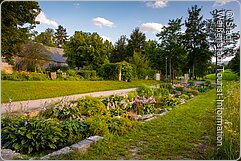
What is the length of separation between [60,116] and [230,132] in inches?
133

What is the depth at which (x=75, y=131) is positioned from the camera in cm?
383

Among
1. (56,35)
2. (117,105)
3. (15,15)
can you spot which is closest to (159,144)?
(117,105)

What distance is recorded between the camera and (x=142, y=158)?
310 centimetres

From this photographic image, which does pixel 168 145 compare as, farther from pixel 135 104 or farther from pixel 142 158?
pixel 135 104

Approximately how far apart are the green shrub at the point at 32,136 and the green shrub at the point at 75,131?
0.29 feet

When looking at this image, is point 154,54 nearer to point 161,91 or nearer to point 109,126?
point 161,91

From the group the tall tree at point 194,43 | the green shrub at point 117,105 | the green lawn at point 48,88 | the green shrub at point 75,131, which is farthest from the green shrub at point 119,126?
the tall tree at point 194,43

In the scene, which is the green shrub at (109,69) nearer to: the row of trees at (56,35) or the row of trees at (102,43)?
the row of trees at (102,43)

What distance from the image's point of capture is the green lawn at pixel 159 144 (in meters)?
3.15

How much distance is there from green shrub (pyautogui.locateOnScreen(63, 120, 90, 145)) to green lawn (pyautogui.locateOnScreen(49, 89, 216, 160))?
385mm

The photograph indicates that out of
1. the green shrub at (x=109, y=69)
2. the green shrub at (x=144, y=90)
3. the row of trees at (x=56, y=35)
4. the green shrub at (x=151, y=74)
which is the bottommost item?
the green shrub at (x=144, y=90)

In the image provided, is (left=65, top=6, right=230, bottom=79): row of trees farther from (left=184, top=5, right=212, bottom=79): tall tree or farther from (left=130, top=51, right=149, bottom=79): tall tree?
(left=184, top=5, right=212, bottom=79): tall tree

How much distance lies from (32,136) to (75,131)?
2.08 feet

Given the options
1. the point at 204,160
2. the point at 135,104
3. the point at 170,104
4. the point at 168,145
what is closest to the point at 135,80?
the point at 170,104
